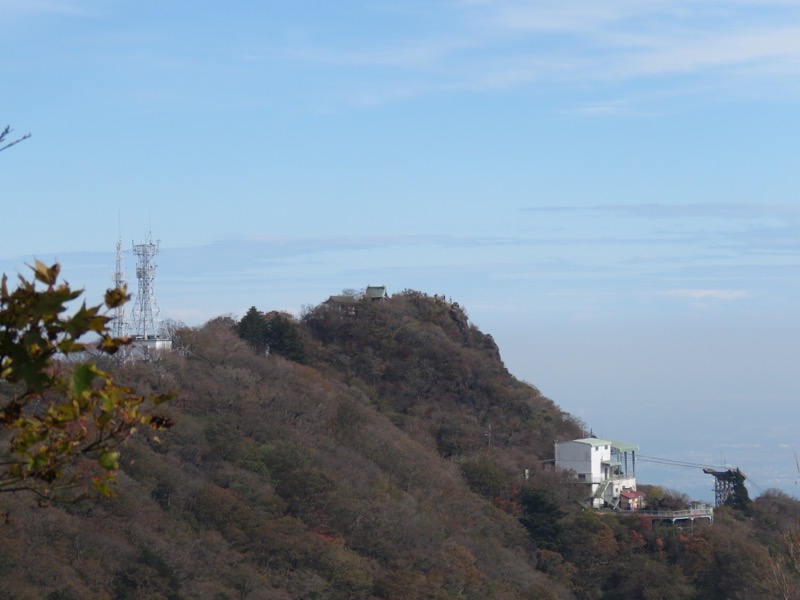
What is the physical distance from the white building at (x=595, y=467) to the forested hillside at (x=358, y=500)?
130 cm

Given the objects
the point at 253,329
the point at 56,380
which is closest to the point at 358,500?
the point at 253,329

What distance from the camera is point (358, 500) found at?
3045 centimetres

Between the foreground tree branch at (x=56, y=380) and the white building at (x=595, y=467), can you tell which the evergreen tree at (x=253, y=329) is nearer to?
the white building at (x=595, y=467)

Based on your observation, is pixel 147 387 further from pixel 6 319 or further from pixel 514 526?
pixel 6 319

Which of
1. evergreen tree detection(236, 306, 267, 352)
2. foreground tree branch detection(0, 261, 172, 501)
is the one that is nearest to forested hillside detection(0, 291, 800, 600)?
evergreen tree detection(236, 306, 267, 352)

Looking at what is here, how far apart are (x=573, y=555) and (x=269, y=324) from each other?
15584 millimetres

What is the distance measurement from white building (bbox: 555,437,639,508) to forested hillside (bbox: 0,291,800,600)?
4.26ft

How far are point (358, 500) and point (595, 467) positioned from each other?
15849 millimetres

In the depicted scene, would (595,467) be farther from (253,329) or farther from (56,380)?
(56,380)

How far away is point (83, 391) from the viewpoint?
3293 mm

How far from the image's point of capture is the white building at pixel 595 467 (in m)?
43.4

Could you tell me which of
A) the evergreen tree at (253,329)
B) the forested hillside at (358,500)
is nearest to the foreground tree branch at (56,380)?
the forested hillside at (358,500)

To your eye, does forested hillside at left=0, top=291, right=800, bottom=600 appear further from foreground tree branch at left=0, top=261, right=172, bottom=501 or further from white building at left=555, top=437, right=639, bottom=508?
foreground tree branch at left=0, top=261, right=172, bottom=501

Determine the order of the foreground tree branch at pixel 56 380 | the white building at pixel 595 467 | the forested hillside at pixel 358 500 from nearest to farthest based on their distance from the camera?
1. the foreground tree branch at pixel 56 380
2. the forested hillside at pixel 358 500
3. the white building at pixel 595 467
